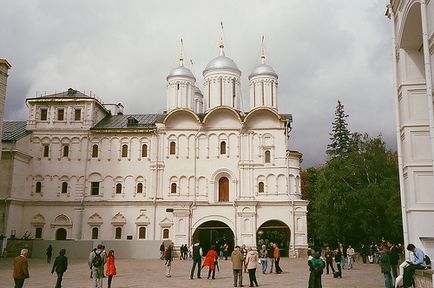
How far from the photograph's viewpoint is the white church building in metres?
38.4

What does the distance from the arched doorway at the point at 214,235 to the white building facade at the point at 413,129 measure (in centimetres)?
2625

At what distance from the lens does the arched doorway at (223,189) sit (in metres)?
39.7

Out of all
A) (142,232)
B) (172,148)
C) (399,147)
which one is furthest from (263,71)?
(399,147)

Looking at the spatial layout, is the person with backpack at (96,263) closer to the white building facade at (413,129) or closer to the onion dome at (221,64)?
the white building facade at (413,129)

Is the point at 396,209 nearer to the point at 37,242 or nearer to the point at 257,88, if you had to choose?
the point at 257,88

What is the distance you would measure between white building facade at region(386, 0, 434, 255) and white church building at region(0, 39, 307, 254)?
2410cm

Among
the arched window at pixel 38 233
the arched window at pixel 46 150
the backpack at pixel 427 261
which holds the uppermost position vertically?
the arched window at pixel 46 150

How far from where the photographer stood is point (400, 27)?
14.5 m

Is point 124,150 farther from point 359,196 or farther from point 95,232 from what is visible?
point 359,196

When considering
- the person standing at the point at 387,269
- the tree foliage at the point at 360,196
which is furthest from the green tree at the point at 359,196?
the person standing at the point at 387,269

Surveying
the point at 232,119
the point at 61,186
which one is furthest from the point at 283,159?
the point at 61,186

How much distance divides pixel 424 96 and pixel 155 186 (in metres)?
28.3

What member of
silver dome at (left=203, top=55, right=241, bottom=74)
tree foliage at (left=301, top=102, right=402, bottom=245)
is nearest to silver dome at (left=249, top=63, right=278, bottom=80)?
silver dome at (left=203, top=55, right=241, bottom=74)

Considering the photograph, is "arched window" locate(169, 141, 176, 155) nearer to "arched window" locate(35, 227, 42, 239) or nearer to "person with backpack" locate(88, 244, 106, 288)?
"arched window" locate(35, 227, 42, 239)
